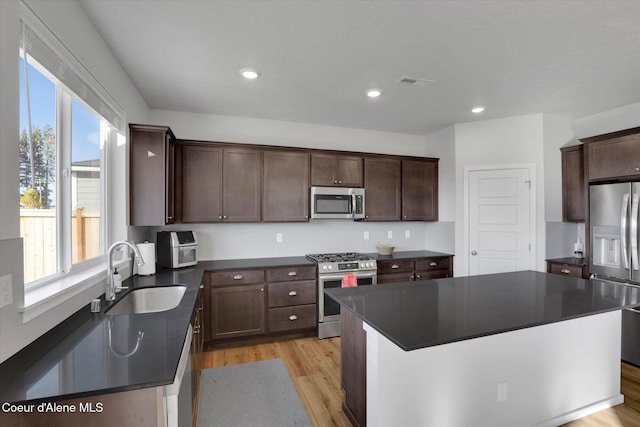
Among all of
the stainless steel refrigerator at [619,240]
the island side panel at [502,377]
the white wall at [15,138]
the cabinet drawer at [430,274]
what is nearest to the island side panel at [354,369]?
the island side panel at [502,377]

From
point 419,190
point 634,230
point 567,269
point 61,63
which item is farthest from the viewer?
point 419,190

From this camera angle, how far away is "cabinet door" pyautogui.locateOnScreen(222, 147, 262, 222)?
11.7ft

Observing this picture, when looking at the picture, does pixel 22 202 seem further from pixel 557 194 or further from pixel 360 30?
pixel 557 194

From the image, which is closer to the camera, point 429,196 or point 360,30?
point 360,30

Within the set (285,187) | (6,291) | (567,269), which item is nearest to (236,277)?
(285,187)

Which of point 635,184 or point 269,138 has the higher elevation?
point 269,138

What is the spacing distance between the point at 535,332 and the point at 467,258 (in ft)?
7.31

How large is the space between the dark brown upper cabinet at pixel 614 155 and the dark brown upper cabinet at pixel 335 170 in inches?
103

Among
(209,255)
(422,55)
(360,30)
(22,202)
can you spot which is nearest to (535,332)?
(422,55)

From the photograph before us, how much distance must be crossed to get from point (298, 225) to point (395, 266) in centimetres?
139

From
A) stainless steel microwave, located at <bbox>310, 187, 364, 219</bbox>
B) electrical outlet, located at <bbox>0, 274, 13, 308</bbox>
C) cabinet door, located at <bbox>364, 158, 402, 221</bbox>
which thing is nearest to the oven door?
stainless steel microwave, located at <bbox>310, 187, 364, 219</bbox>

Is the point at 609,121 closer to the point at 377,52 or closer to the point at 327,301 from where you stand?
the point at 377,52

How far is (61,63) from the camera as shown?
160cm

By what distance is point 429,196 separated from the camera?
4488mm
